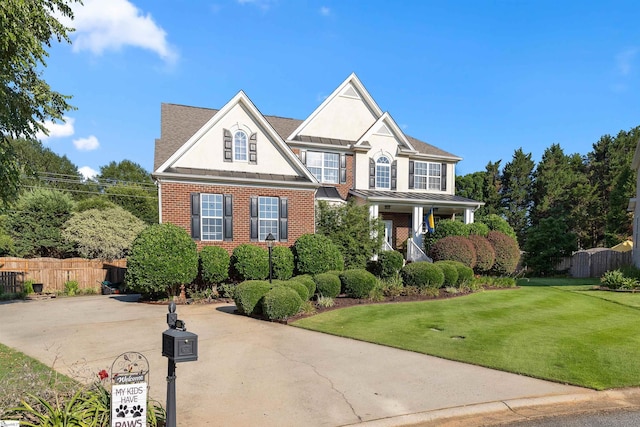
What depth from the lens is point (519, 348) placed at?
27.2ft

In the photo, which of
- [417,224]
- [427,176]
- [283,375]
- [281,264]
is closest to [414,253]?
[417,224]

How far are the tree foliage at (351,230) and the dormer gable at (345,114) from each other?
5.88m

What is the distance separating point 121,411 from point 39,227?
29.3m

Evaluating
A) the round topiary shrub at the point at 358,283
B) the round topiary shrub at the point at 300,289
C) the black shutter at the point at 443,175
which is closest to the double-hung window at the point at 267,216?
the round topiary shrub at the point at 358,283

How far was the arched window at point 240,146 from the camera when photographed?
18.0 meters

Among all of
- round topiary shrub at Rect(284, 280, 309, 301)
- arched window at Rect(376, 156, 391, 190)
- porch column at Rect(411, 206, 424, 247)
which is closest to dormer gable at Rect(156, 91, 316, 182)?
arched window at Rect(376, 156, 391, 190)

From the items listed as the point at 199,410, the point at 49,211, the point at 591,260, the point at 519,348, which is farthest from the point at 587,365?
the point at 49,211

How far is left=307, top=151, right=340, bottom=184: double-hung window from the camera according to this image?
22.7m

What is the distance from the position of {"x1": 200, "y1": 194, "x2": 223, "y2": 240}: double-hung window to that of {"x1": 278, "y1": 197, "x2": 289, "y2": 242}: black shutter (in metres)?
2.63

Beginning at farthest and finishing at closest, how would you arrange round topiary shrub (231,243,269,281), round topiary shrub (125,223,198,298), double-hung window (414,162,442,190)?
double-hung window (414,162,442,190), round topiary shrub (231,243,269,281), round topiary shrub (125,223,198,298)

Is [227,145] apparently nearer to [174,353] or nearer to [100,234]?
[100,234]

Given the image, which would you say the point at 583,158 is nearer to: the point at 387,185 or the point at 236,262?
the point at 387,185

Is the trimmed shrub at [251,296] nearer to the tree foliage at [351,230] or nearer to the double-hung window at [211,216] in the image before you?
the double-hung window at [211,216]

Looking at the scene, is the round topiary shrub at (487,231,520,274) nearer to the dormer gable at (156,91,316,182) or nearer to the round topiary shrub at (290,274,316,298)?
the dormer gable at (156,91,316,182)
